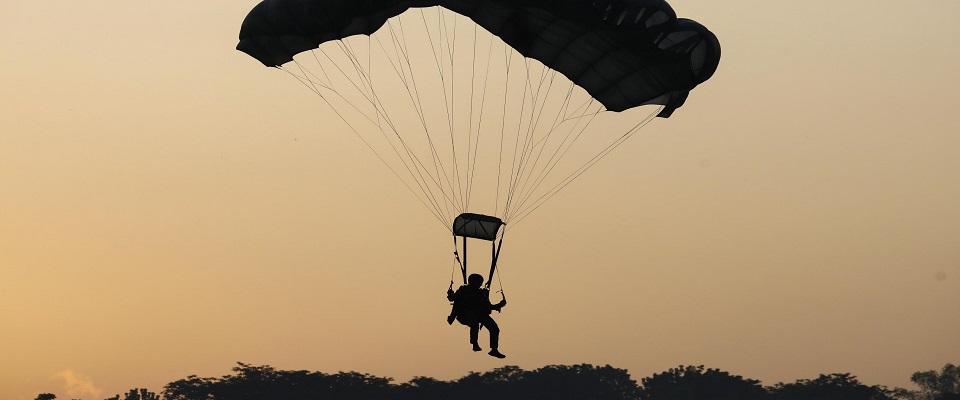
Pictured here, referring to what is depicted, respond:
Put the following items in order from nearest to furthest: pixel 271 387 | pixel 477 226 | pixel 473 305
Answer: pixel 473 305 < pixel 477 226 < pixel 271 387

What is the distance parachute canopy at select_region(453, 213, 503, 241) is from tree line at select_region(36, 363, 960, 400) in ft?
263

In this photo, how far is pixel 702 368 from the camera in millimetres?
111000

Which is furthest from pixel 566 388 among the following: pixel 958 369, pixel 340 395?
pixel 958 369

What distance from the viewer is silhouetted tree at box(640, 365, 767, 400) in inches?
4306

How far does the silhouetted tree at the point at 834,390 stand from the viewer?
357 ft

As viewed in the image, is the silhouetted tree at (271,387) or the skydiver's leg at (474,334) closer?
the skydiver's leg at (474,334)

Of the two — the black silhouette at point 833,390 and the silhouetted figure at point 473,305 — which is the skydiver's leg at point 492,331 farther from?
the black silhouette at point 833,390

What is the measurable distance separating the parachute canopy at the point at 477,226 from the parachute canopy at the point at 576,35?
10.7ft

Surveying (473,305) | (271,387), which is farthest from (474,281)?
(271,387)

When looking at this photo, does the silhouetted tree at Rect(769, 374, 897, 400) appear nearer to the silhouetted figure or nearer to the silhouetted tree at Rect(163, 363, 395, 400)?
the silhouetted tree at Rect(163, 363, 395, 400)

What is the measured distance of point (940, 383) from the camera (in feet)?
393

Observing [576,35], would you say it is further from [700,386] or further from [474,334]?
[700,386]

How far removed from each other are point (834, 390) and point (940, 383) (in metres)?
15.0

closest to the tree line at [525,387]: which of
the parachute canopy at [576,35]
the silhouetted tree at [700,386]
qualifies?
the silhouetted tree at [700,386]
